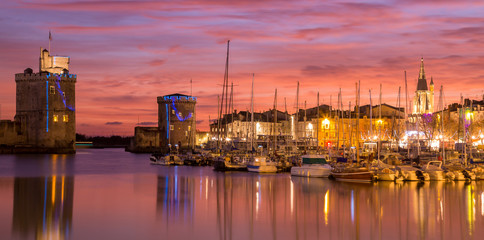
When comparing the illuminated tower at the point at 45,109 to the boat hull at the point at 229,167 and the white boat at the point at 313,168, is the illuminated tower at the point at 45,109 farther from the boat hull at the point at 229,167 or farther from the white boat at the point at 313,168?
the white boat at the point at 313,168

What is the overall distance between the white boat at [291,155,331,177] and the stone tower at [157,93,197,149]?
3904 centimetres

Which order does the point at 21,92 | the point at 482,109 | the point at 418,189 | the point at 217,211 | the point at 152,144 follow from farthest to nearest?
the point at 152,144 < the point at 482,109 < the point at 21,92 < the point at 418,189 < the point at 217,211

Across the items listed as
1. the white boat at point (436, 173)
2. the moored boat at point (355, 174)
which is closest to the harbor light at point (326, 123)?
the white boat at point (436, 173)

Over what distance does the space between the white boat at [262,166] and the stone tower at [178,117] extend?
114ft

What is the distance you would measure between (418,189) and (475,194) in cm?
230

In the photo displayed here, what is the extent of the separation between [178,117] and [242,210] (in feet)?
165

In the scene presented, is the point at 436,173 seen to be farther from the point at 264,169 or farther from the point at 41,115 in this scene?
the point at 41,115

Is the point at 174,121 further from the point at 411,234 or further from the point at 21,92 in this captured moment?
the point at 411,234

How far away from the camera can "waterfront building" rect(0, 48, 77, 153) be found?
5766cm

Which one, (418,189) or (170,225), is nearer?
(170,225)

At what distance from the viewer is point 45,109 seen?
57.4m

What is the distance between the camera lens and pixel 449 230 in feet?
44.9

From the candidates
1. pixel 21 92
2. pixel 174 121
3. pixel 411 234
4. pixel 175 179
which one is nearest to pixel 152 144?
pixel 174 121

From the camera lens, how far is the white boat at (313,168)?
87.0 feet
